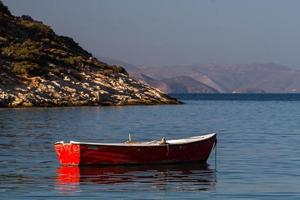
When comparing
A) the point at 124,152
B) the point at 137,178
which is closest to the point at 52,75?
the point at 124,152

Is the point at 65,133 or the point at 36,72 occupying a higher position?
the point at 36,72

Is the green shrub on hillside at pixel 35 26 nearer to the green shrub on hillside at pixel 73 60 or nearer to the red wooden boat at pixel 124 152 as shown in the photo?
the green shrub on hillside at pixel 73 60

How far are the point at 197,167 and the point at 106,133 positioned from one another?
25701 mm

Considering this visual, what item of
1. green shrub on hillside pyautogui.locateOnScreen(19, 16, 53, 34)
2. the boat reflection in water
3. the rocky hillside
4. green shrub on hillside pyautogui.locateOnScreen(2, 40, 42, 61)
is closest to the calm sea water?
the boat reflection in water

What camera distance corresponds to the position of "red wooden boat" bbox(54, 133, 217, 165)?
38031 millimetres

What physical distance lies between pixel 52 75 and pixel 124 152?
277 feet

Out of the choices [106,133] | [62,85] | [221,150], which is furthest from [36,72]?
[221,150]

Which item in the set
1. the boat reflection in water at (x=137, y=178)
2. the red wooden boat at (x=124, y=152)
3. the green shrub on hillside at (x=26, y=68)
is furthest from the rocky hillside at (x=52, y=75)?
the boat reflection in water at (x=137, y=178)

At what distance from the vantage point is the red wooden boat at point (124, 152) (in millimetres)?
38031

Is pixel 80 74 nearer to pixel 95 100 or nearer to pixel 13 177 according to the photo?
pixel 95 100

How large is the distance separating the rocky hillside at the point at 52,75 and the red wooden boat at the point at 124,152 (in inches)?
2692

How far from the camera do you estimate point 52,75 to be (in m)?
122

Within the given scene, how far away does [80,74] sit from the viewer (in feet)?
417

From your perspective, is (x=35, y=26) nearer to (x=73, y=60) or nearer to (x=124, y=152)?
(x=73, y=60)
